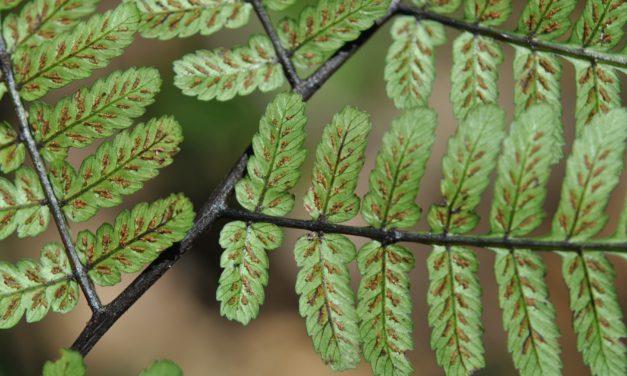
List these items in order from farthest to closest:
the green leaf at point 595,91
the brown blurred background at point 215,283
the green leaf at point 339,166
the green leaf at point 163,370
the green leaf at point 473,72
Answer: the brown blurred background at point 215,283, the green leaf at point 473,72, the green leaf at point 595,91, the green leaf at point 339,166, the green leaf at point 163,370

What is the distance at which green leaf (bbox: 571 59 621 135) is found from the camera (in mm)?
1724

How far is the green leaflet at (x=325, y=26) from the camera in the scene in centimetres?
173

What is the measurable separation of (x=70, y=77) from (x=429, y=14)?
1016 millimetres

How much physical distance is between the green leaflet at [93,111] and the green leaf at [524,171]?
88cm

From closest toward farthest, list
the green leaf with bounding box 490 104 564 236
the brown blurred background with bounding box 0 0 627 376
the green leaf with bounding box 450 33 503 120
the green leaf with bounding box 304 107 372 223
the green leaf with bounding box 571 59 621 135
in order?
1. the green leaf with bounding box 490 104 564 236
2. the green leaf with bounding box 304 107 372 223
3. the green leaf with bounding box 571 59 621 135
4. the green leaf with bounding box 450 33 503 120
5. the brown blurred background with bounding box 0 0 627 376

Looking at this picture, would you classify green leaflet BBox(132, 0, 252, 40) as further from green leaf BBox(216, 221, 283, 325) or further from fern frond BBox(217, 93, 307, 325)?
green leaf BBox(216, 221, 283, 325)

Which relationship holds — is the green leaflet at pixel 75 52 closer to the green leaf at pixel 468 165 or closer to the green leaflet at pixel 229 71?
the green leaflet at pixel 229 71

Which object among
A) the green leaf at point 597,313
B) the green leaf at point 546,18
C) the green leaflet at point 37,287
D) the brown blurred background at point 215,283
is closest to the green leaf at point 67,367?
the green leaflet at point 37,287

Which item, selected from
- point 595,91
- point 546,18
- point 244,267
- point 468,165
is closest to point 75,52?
point 244,267

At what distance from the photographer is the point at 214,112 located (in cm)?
375

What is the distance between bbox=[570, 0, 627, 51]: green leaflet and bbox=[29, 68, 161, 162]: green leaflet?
1116 millimetres

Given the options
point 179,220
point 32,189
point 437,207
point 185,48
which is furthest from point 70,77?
point 185,48

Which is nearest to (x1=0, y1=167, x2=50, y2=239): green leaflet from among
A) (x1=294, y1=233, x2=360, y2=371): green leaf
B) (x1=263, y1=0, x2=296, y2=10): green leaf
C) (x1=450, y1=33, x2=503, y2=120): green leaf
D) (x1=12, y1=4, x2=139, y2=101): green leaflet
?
(x1=12, y1=4, x2=139, y2=101): green leaflet

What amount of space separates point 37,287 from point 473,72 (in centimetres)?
130
